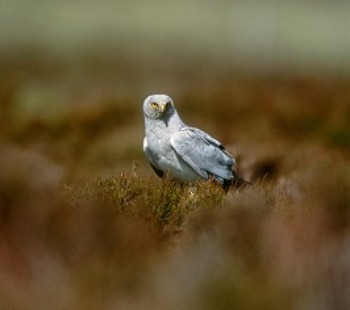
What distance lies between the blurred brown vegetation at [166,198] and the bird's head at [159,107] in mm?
256

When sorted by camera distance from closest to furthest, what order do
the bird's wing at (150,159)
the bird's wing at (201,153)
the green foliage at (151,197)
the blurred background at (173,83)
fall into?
the green foliage at (151,197) < the bird's wing at (201,153) < the bird's wing at (150,159) < the blurred background at (173,83)

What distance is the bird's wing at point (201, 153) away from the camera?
4648 millimetres

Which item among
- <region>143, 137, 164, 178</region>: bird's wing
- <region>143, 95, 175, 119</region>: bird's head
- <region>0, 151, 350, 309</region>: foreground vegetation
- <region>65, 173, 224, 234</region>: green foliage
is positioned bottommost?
<region>0, 151, 350, 309</region>: foreground vegetation

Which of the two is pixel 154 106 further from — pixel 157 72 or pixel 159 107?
pixel 157 72

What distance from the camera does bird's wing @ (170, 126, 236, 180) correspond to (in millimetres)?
4648

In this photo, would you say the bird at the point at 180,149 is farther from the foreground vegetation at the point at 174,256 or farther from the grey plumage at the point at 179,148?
the foreground vegetation at the point at 174,256

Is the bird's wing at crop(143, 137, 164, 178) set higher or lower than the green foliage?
higher

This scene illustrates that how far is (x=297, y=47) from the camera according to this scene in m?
5.59

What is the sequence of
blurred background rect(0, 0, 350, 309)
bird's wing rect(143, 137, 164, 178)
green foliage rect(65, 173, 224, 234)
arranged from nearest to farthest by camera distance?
green foliage rect(65, 173, 224, 234) < bird's wing rect(143, 137, 164, 178) < blurred background rect(0, 0, 350, 309)

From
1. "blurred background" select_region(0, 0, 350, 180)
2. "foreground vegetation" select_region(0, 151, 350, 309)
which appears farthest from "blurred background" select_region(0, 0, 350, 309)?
"foreground vegetation" select_region(0, 151, 350, 309)

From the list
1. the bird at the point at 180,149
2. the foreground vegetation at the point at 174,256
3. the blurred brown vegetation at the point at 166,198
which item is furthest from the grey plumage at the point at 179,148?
the foreground vegetation at the point at 174,256

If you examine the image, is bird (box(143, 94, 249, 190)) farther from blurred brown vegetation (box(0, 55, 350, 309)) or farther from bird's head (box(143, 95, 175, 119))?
blurred brown vegetation (box(0, 55, 350, 309))

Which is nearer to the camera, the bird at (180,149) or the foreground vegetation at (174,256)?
the foreground vegetation at (174,256)

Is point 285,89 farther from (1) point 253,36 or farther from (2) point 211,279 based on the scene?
(2) point 211,279
